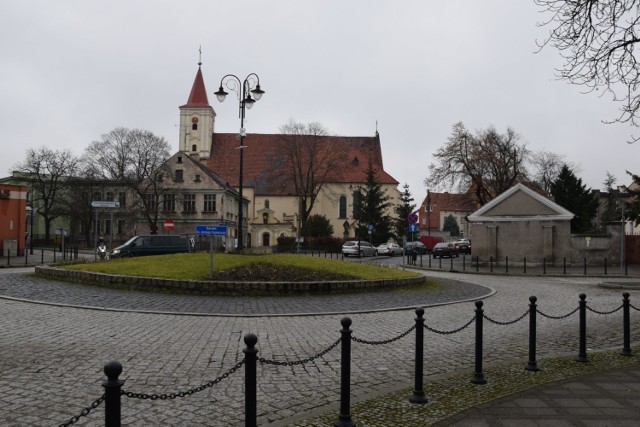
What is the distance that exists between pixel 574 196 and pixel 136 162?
46.7 metres

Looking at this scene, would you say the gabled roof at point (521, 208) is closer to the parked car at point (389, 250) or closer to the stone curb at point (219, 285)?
the stone curb at point (219, 285)

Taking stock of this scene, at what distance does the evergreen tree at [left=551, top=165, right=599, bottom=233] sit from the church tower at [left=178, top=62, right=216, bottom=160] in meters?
51.1

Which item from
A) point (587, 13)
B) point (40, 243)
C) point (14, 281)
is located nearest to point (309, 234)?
point (40, 243)

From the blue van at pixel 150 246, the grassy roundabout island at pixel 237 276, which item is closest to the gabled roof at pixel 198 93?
the blue van at pixel 150 246

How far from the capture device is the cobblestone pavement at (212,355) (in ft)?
18.2

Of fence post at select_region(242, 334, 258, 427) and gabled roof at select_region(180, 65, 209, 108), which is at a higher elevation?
gabled roof at select_region(180, 65, 209, 108)

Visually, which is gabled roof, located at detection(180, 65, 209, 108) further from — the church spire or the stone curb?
the stone curb

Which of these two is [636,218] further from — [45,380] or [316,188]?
[316,188]

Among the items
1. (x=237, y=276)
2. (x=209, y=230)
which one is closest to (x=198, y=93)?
(x=209, y=230)

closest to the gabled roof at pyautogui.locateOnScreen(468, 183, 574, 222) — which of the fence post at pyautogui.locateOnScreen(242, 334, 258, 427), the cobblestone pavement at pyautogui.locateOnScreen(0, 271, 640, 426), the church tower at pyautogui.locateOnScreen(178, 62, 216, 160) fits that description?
the cobblestone pavement at pyautogui.locateOnScreen(0, 271, 640, 426)

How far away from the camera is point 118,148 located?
190 ft

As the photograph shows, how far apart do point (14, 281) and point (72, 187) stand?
4748cm

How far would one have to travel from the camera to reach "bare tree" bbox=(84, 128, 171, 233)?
189 ft

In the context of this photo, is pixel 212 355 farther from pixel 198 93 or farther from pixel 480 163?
pixel 198 93
